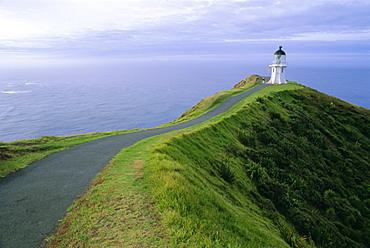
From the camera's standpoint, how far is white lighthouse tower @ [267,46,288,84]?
58906mm

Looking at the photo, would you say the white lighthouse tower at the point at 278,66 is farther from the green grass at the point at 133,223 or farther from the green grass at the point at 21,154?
the green grass at the point at 133,223

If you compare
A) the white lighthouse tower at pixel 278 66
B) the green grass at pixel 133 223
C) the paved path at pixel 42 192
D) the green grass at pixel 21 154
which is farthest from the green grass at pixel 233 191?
the white lighthouse tower at pixel 278 66

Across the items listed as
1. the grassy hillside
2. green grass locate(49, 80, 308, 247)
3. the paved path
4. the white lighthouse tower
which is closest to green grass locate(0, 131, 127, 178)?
the paved path

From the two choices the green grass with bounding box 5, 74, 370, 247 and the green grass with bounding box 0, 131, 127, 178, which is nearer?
the green grass with bounding box 5, 74, 370, 247

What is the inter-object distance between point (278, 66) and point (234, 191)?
54258 millimetres

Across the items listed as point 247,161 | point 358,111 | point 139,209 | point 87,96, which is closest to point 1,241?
point 139,209

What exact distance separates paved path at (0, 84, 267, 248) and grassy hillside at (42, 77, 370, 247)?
534mm

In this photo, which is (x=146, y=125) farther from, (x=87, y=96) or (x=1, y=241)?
(x=1, y=241)

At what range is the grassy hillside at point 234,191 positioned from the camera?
21.7 feet

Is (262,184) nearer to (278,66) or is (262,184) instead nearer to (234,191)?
(234,191)

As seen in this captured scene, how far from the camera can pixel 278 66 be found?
59062mm

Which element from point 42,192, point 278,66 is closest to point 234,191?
point 42,192

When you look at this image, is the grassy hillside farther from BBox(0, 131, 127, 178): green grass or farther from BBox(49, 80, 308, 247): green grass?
BBox(0, 131, 127, 178): green grass

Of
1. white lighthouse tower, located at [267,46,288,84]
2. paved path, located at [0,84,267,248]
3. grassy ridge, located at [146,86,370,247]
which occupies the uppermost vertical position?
white lighthouse tower, located at [267,46,288,84]
